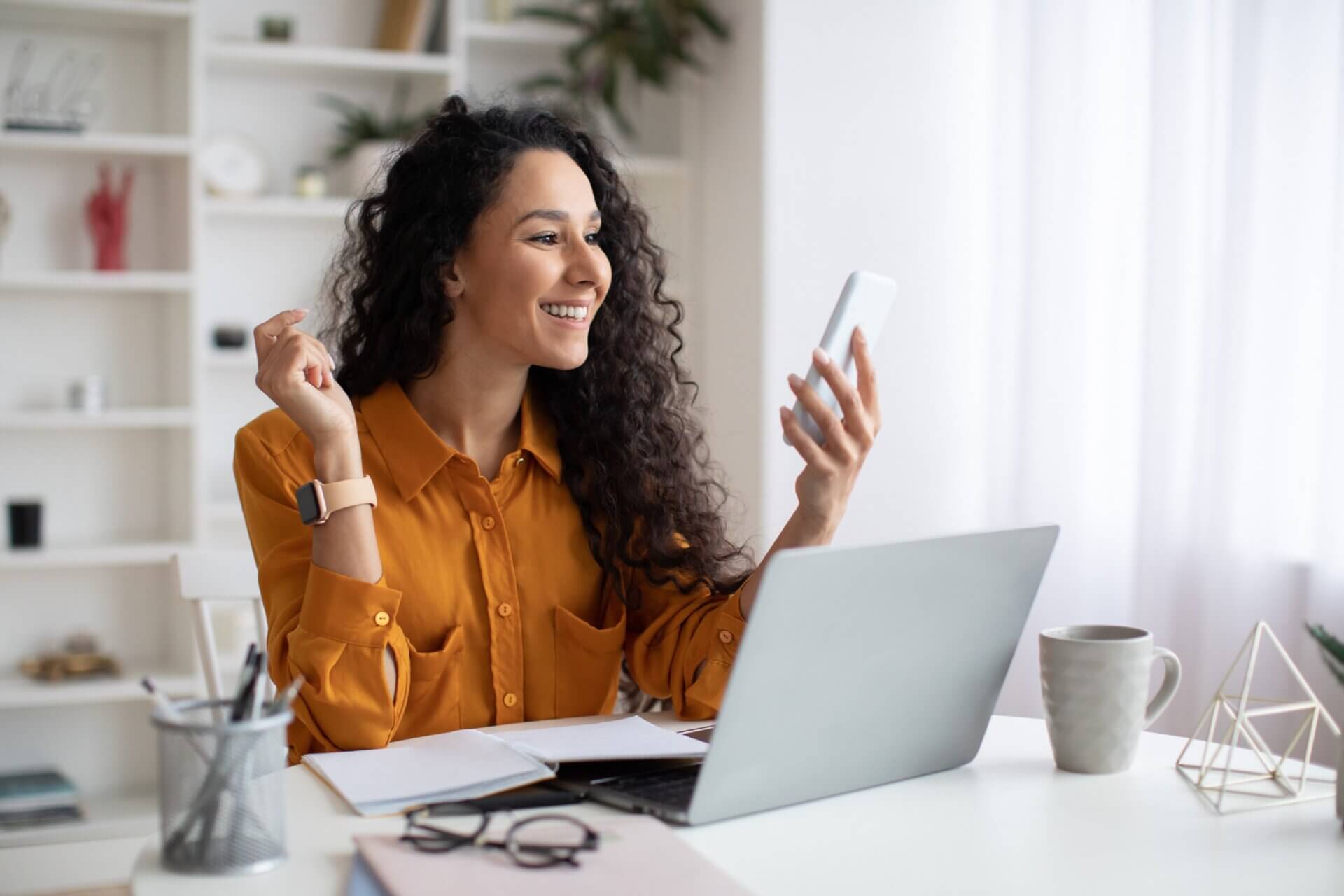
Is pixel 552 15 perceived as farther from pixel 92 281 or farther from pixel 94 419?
pixel 94 419

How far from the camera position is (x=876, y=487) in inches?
127

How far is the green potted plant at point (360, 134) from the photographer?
324 centimetres

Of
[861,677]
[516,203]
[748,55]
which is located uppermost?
[748,55]

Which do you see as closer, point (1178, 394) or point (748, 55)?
point (1178, 394)

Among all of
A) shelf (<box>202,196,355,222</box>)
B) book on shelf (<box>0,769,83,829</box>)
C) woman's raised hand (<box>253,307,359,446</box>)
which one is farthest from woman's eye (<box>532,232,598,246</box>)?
book on shelf (<box>0,769,83,829</box>)

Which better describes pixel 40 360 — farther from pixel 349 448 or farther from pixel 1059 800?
pixel 1059 800

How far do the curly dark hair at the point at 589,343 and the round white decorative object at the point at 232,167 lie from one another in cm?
156

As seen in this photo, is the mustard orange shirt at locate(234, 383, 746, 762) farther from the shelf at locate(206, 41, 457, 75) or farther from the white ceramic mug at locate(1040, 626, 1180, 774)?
the shelf at locate(206, 41, 457, 75)

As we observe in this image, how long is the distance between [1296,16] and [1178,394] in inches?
28.1

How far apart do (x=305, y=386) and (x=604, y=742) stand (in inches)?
19.1

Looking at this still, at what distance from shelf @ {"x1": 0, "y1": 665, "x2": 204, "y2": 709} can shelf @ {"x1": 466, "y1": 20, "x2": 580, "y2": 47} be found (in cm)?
176

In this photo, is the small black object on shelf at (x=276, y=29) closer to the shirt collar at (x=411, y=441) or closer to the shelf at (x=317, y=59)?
the shelf at (x=317, y=59)

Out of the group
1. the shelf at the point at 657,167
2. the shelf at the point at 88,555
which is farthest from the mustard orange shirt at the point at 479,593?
the shelf at the point at 657,167

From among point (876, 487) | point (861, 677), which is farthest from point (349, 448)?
point (876, 487)
